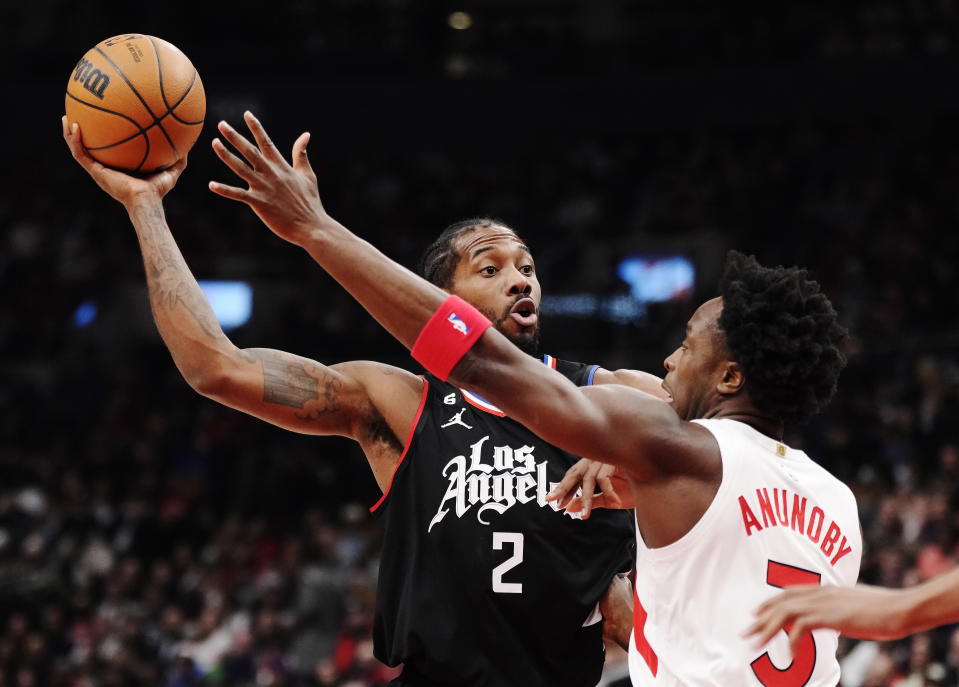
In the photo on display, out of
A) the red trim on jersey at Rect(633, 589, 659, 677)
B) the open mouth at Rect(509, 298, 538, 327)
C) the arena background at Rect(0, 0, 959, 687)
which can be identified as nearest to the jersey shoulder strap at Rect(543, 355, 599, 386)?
the open mouth at Rect(509, 298, 538, 327)

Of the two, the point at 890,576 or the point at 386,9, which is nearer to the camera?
the point at 890,576

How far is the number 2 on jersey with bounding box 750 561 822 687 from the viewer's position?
2.88 meters

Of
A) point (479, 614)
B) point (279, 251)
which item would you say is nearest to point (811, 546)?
point (479, 614)

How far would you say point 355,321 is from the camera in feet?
51.7

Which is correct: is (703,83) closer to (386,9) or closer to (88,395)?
(386,9)

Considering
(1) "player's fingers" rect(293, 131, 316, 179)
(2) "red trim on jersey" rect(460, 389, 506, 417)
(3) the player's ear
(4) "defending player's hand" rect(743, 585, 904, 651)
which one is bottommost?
(4) "defending player's hand" rect(743, 585, 904, 651)

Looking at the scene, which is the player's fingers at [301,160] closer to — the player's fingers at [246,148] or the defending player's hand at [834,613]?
the player's fingers at [246,148]

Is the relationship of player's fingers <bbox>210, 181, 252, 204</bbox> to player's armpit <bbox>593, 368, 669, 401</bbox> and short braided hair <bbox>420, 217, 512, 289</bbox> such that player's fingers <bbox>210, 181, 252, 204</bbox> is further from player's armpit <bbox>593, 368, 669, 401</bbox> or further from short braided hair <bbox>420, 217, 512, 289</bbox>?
player's armpit <bbox>593, 368, 669, 401</bbox>

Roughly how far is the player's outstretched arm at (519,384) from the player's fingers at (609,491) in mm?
390

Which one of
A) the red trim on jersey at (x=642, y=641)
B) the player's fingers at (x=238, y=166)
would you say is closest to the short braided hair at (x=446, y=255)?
the player's fingers at (x=238, y=166)

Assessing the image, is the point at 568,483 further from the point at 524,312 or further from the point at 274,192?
the point at 524,312

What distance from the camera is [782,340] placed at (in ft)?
9.75

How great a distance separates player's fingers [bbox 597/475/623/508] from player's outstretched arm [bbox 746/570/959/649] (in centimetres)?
73

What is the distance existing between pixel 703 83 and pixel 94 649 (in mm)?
9744
